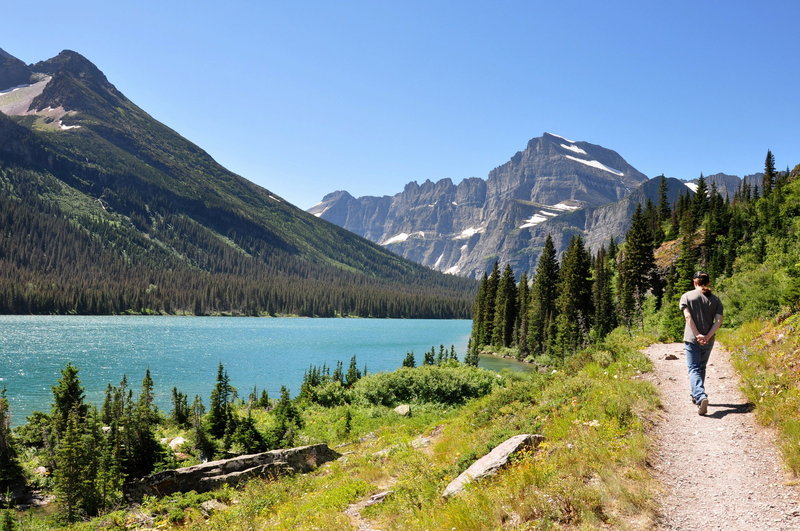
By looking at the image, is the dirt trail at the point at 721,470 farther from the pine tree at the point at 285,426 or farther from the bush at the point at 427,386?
the bush at the point at 427,386

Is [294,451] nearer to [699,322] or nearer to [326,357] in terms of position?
[699,322]

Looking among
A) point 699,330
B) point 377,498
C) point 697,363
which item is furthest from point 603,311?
point 377,498

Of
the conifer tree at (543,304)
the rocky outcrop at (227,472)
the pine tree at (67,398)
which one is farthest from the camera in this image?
the conifer tree at (543,304)

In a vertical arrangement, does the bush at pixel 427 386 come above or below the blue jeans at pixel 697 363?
below

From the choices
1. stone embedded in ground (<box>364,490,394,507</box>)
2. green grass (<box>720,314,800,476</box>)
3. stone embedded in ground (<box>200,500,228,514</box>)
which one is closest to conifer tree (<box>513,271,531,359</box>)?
green grass (<box>720,314,800,476</box>)

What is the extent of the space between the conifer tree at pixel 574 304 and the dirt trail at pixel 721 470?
184 feet

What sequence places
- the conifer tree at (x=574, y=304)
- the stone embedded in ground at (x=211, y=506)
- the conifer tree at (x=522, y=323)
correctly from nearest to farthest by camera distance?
the stone embedded in ground at (x=211, y=506), the conifer tree at (x=574, y=304), the conifer tree at (x=522, y=323)

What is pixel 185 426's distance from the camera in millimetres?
32781

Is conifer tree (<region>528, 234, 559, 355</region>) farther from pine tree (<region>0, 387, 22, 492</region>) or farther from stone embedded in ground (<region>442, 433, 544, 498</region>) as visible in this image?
stone embedded in ground (<region>442, 433, 544, 498</region>)

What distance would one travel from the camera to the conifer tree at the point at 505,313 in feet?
311

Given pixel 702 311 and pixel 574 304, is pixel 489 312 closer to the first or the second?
pixel 574 304

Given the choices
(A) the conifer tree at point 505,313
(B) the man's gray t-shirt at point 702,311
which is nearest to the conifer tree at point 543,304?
(A) the conifer tree at point 505,313

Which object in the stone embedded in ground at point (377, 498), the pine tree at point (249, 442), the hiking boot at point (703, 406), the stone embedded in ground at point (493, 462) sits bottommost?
the pine tree at point (249, 442)

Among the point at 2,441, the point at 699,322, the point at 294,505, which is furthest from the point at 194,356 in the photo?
A: the point at 699,322
